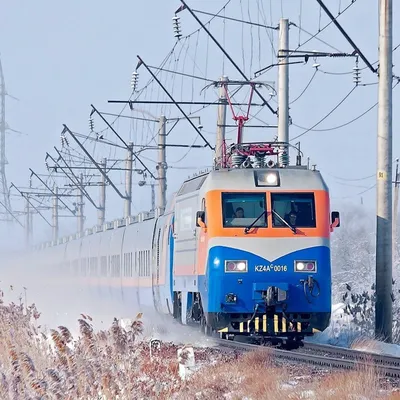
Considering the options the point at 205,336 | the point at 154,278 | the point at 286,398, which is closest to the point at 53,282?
the point at 154,278

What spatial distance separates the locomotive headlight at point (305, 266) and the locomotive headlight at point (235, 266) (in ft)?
2.61

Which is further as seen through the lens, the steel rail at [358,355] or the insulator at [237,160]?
the insulator at [237,160]

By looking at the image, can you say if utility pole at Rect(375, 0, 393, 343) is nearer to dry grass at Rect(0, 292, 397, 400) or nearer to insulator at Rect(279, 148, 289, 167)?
insulator at Rect(279, 148, 289, 167)

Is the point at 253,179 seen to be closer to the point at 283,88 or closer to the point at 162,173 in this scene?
the point at 283,88

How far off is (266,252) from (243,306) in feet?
2.95

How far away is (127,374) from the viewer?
8883 millimetres

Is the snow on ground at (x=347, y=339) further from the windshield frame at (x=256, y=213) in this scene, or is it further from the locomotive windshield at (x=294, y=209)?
the windshield frame at (x=256, y=213)

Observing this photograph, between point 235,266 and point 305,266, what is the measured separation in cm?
109

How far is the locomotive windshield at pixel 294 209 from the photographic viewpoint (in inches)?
665

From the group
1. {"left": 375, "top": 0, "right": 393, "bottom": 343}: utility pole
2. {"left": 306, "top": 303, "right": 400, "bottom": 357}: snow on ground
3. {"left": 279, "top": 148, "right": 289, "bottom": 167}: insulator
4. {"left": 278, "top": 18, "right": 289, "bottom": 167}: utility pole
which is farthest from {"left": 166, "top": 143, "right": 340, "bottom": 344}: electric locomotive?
{"left": 278, "top": 18, "right": 289, "bottom": 167}: utility pole

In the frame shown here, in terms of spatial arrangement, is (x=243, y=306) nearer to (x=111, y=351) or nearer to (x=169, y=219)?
(x=169, y=219)

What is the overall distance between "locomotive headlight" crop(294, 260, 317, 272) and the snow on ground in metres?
1.81

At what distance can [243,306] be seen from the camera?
16547 mm

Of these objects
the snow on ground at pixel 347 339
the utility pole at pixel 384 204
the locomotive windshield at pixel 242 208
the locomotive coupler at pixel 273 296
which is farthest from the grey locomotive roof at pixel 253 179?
the snow on ground at pixel 347 339
